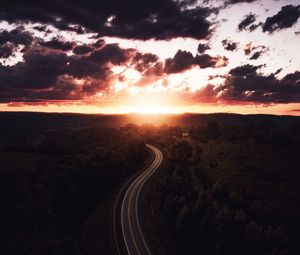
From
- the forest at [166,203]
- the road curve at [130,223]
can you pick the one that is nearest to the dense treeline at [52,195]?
the forest at [166,203]

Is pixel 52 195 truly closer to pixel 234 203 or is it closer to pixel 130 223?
pixel 130 223

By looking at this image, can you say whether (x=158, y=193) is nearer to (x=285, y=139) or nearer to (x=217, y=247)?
(x=217, y=247)

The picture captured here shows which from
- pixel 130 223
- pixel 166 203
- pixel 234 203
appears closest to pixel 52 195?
pixel 130 223

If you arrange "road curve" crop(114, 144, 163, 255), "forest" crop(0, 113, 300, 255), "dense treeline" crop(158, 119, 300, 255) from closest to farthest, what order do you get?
1. "forest" crop(0, 113, 300, 255)
2. "dense treeline" crop(158, 119, 300, 255)
3. "road curve" crop(114, 144, 163, 255)

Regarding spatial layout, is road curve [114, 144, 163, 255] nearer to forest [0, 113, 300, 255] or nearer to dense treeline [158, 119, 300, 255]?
forest [0, 113, 300, 255]

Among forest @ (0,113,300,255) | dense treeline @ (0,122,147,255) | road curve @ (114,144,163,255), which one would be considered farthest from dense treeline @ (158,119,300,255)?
dense treeline @ (0,122,147,255)
